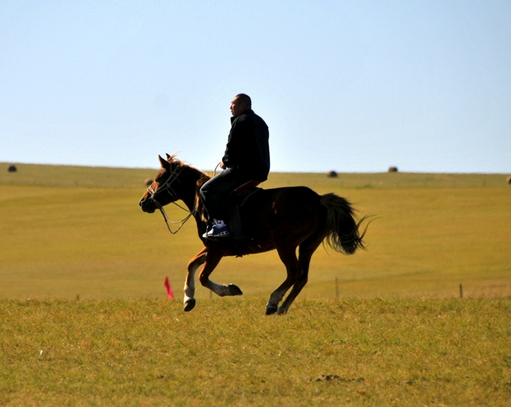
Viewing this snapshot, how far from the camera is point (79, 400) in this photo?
26.1ft

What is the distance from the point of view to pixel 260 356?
967cm

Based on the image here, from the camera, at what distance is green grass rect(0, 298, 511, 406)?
8.03m

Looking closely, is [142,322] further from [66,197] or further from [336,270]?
[66,197]

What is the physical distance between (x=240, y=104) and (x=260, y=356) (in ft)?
15.0

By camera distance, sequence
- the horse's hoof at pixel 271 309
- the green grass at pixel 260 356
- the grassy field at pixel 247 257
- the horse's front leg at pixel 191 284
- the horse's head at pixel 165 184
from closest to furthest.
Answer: the green grass at pixel 260 356 < the horse's hoof at pixel 271 309 < the horse's front leg at pixel 191 284 < the horse's head at pixel 165 184 < the grassy field at pixel 247 257

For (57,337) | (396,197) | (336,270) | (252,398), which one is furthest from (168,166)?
(396,197)

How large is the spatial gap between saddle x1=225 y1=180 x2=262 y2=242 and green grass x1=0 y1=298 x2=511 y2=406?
112cm

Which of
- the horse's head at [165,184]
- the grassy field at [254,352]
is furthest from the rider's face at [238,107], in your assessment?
the grassy field at [254,352]

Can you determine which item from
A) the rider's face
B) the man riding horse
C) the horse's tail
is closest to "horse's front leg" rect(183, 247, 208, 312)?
the man riding horse

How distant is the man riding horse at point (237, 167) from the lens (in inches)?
512

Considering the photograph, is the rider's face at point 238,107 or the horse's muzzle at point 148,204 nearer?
the rider's face at point 238,107

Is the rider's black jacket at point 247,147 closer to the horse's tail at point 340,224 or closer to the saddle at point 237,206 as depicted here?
the saddle at point 237,206

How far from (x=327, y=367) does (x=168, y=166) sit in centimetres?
570

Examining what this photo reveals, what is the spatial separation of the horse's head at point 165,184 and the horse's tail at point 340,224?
2.36 m
